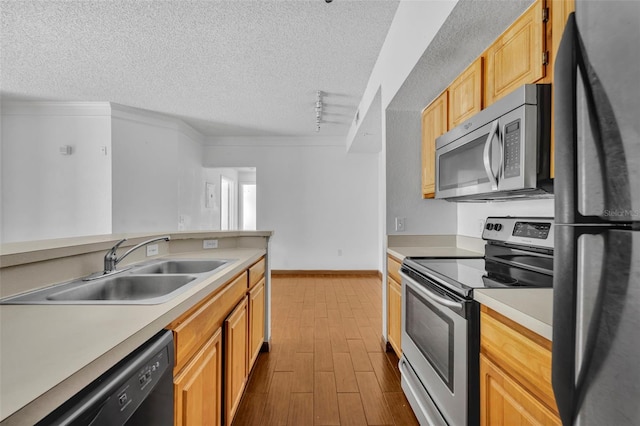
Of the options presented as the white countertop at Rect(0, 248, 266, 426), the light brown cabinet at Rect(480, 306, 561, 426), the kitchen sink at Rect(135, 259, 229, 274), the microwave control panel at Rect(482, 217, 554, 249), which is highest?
the microwave control panel at Rect(482, 217, 554, 249)

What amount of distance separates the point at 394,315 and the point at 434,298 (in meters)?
1.03

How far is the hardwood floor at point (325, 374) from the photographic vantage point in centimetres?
172

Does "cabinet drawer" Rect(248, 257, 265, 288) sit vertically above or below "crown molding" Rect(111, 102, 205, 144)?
below

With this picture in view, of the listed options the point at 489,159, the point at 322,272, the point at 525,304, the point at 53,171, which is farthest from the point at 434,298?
the point at 53,171

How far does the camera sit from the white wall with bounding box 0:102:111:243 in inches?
170

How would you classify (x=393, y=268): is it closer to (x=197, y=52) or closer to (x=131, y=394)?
(x=131, y=394)

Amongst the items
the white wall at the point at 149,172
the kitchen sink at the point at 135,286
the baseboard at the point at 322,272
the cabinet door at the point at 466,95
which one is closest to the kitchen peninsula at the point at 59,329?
the kitchen sink at the point at 135,286

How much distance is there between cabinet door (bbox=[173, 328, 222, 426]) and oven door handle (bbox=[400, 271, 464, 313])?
101 centimetres

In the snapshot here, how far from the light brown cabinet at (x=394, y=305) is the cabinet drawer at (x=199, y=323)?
1211 mm

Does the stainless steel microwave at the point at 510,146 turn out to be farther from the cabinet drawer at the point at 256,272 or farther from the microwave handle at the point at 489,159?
the cabinet drawer at the point at 256,272

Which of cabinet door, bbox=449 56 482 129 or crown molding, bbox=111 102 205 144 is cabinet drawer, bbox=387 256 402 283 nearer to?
cabinet door, bbox=449 56 482 129

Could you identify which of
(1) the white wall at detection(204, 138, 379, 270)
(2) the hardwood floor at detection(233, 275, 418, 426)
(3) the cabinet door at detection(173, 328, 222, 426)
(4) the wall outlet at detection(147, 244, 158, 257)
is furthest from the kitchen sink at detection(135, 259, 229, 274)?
(1) the white wall at detection(204, 138, 379, 270)

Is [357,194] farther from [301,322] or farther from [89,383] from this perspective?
[89,383]

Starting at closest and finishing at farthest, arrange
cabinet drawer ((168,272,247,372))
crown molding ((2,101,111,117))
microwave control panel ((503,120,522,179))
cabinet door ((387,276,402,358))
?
1. cabinet drawer ((168,272,247,372))
2. microwave control panel ((503,120,522,179))
3. cabinet door ((387,276,402,358))
4. crown molding ((2,101,111,117))
